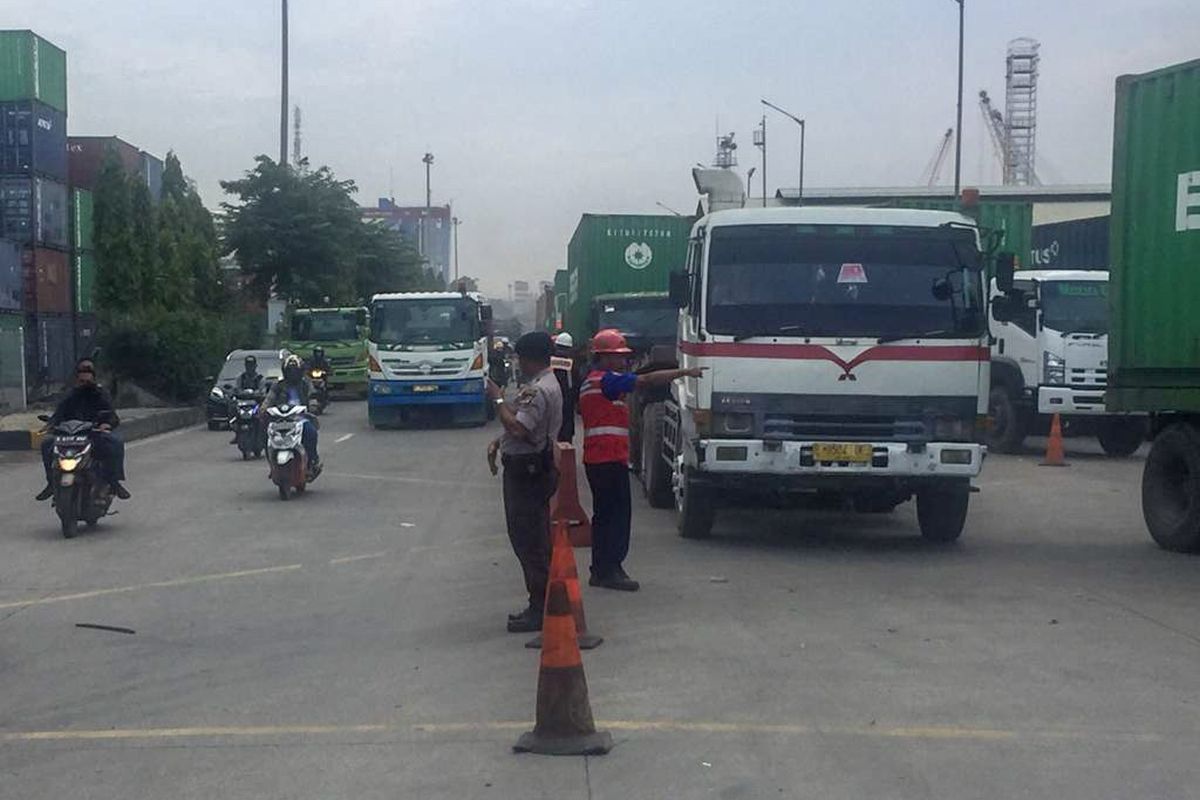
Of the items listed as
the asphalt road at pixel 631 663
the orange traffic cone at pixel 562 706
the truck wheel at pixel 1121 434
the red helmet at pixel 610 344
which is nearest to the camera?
the asphalt road at pixel 631 663

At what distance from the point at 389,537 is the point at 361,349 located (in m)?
25.9

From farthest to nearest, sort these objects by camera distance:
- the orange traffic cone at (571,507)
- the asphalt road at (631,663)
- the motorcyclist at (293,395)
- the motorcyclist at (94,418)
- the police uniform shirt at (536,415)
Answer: the motorcyclist at (293,395)
the motorcyclist at (94,418)
the orange traffic cone at (571,507)
the police uniform shirt at (536,415)
the asphalt road at (631,663)

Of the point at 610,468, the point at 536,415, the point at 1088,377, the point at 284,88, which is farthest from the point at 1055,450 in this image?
the point at 284,88

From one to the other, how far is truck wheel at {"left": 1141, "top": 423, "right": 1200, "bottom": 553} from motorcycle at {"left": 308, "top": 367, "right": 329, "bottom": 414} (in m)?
19.4

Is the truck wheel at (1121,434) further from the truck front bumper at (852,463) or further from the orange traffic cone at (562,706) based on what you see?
the orange traffic cone at (562,706)

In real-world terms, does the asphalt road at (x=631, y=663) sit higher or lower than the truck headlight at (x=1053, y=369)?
lower

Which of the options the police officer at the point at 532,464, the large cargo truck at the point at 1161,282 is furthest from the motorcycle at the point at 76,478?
the large cargo truck at the point at 1161,282

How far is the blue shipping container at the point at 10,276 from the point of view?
3425cm

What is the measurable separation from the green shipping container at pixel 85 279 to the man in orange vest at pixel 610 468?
35.1 metres

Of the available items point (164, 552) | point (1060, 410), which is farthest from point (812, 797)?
point (1060, 410)

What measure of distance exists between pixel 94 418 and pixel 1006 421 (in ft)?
43.2

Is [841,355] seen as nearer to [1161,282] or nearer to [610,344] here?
[610,344]

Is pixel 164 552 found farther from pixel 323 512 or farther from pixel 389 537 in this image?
pixel 323 512

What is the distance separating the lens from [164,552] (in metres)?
12.2
